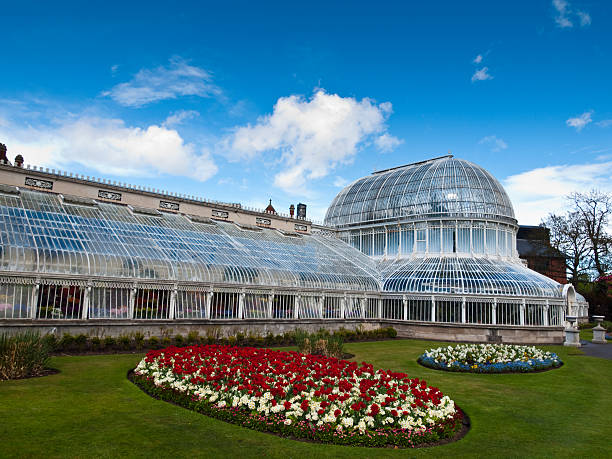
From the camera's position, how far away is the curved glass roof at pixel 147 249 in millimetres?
21562

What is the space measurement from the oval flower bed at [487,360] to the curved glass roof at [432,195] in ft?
67.4

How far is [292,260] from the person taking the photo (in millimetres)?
33938

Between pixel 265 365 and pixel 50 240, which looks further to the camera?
pixel 50 240

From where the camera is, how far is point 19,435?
9539 mm

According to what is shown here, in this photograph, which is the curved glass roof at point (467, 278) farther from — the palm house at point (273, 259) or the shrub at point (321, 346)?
the shrub at point (321, 346)

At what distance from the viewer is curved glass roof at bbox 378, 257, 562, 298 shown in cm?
3456

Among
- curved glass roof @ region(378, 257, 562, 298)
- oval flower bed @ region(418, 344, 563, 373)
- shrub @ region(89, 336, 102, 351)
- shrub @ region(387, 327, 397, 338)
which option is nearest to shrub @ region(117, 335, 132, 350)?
shrub @ region(89, 336, 102, 351)

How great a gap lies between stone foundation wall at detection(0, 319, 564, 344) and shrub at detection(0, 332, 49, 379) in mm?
4813

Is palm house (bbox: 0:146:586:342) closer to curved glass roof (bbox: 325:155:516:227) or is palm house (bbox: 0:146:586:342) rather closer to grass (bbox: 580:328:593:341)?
curved glass roof (bbox: 325:155:516:227)

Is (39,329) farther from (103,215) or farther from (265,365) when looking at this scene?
(265,365)

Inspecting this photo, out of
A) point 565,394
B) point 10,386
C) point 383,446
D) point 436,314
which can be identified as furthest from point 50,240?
point 436,314

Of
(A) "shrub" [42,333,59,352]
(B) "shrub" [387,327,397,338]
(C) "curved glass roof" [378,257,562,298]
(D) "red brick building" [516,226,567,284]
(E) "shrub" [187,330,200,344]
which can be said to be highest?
(D) "red brick building" [516,226,567,284]

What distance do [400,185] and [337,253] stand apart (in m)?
11.3

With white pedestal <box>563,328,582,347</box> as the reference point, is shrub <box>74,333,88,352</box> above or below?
above
